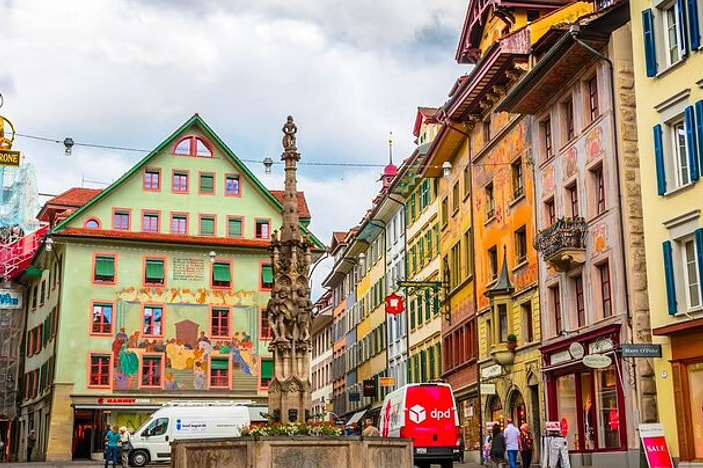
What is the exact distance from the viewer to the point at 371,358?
Answer: 226ft

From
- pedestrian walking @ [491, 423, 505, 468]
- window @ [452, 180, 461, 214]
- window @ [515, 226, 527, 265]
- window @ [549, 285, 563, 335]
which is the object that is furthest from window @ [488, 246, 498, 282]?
pedestrian walking @ [491, 423, 505, 468]

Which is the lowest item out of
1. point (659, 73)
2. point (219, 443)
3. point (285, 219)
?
point (219, 443)

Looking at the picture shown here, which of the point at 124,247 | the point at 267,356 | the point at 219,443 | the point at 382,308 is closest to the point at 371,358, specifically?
the point at 382,308

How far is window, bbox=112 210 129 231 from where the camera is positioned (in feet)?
191

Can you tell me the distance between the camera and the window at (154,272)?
190ft

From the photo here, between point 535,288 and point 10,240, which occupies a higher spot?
point 10,240

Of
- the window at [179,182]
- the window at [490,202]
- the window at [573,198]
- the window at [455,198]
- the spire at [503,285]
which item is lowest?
the spire at [503,285]

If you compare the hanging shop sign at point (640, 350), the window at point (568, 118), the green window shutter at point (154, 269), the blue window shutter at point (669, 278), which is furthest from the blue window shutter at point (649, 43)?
the green window shutter at point (154, 269)

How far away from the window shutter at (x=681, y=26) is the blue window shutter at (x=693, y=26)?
0.31 metres

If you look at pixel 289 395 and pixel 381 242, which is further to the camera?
pixel 381 242

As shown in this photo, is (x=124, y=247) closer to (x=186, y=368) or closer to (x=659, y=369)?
(x=186, y=368)

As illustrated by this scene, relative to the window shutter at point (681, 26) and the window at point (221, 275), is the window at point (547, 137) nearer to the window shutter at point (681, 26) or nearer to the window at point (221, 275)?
the window shutter at point (681, 26)

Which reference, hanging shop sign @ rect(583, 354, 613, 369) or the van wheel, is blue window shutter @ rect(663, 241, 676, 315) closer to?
hanging shop sign @ rect(583, 354, 613, 369)

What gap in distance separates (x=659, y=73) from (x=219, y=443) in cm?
1553
